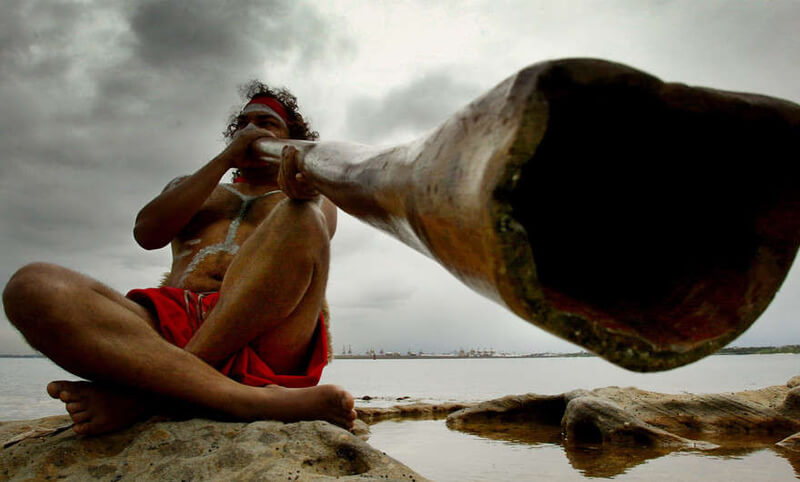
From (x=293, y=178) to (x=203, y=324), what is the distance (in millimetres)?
653

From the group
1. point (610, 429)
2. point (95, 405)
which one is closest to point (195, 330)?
point (95, 405)

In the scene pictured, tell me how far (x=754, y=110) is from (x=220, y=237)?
2.25 metres

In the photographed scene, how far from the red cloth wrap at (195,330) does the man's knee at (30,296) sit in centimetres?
39

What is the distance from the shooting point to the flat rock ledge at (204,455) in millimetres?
1360

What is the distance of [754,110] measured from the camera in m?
0.66

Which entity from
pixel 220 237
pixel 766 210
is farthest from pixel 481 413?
pixel 766 210

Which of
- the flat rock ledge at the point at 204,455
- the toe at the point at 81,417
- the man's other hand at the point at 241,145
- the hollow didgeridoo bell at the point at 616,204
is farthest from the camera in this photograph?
the man's other hand at the point at 241,145

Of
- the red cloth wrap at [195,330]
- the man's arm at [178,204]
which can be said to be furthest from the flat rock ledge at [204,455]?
the man's arm at [178,204]

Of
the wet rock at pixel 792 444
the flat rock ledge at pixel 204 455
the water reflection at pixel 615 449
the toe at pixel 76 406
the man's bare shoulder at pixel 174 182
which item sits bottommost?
the water reflection at pixel 615 449

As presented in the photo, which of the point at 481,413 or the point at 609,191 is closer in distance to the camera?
the point at 609,191

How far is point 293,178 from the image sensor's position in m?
1.77

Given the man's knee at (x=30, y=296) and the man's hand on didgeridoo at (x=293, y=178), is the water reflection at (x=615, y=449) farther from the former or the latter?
the man's knee at (x=30, y=296)

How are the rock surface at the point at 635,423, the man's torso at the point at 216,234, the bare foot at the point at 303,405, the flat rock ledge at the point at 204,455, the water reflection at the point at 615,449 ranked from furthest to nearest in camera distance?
the rock surface at the point at 635,423, the water reflection at the point at 615,449, the man's torso at the point at 216,234, the bare foot at the point at 303,405, the flat rock ledge at the point at 204,455

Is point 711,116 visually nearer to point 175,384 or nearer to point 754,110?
Answer: point 754,110
